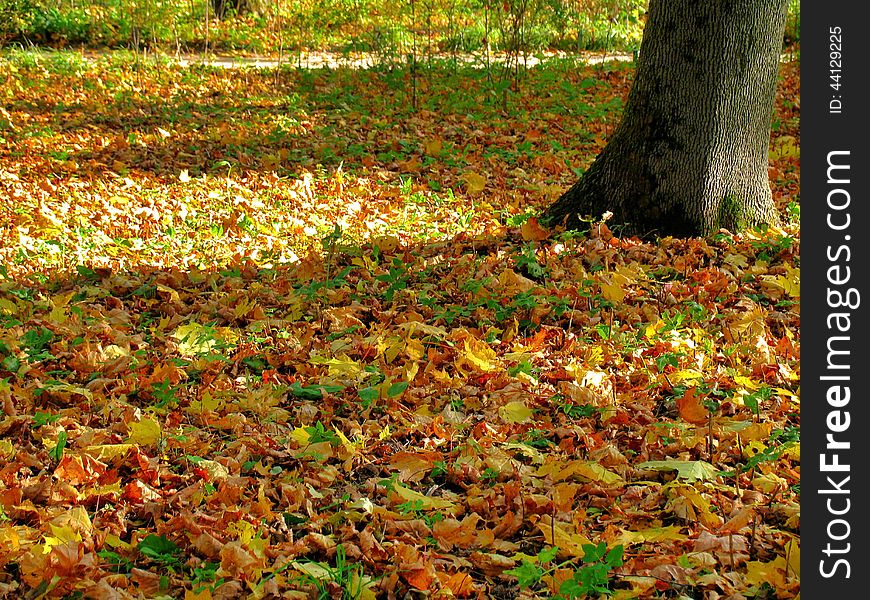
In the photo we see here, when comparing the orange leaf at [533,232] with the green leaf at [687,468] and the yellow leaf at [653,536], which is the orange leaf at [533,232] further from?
the yellow leaf at [653,536]

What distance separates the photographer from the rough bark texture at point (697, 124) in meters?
5.27

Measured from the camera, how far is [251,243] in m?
6.16

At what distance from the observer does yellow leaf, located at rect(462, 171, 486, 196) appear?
7322mm

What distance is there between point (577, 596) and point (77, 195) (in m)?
5.78

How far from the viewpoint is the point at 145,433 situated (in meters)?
3.45

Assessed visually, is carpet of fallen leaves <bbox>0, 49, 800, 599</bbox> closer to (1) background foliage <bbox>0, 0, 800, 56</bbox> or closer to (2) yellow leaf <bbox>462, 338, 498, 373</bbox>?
(2) yellow leaf <bbox>462, 338, 498, 373</bbox>

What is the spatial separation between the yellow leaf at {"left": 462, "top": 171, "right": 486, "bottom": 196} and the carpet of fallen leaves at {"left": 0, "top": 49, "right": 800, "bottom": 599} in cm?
3

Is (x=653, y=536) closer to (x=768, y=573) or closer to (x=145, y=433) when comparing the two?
(x=768, y=573)

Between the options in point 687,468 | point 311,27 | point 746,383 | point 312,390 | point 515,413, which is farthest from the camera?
point 311,27

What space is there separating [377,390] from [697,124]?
287cm

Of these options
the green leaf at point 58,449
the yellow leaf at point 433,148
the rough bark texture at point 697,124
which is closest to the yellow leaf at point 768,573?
the green leaf at point 58,449

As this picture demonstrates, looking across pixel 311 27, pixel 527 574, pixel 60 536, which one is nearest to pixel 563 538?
pixel 527 574

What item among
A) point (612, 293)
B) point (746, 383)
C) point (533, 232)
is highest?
point (533, 232)
